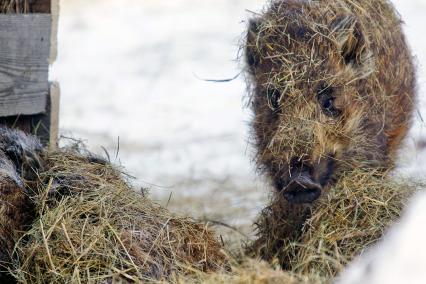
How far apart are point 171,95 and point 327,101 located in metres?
6.39

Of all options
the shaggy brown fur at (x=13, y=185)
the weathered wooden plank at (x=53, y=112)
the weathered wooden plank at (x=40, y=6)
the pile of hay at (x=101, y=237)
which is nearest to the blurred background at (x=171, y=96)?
the weathered wooden plank at (x=53, y=112)

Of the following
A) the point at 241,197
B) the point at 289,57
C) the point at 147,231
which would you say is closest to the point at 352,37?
the point at 289,57

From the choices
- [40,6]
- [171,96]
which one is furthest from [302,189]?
[171,96]

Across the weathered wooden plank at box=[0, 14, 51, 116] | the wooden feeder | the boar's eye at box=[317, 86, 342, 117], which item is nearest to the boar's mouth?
the boar's eye at box=[317, 86, 342, 117]

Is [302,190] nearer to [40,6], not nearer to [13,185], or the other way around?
[13,185]

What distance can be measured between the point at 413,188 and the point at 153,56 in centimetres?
827

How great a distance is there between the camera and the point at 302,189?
4352mm

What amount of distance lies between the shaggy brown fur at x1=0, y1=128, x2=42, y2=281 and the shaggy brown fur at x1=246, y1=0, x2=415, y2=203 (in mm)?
1385

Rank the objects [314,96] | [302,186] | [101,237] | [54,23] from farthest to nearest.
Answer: [54,23] → [314,96] → [302,186] → [101,237]

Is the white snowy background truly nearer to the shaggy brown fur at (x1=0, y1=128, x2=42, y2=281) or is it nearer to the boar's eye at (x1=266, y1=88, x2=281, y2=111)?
the boar's eye at (x1=266, y1=88, x2=281, y2=111)

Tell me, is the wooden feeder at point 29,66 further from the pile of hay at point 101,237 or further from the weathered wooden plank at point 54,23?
the pile of hay at point 101,237

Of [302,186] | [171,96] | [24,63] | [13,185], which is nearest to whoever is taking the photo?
[13,185]

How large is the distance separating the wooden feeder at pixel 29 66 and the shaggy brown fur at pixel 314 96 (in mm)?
1333

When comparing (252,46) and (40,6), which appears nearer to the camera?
(252,46)
